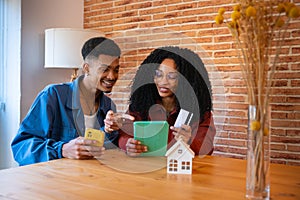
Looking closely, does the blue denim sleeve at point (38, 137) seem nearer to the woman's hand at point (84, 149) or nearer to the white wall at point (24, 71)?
the woman's hand at point (84, 149)

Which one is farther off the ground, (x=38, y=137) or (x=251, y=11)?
(x=251, y=11)

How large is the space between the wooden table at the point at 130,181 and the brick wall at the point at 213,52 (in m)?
1.04

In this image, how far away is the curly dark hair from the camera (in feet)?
6.90

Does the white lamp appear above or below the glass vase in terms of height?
above

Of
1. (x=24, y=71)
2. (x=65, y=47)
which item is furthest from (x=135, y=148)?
(x=24, y=71)

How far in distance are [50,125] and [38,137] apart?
8 cm

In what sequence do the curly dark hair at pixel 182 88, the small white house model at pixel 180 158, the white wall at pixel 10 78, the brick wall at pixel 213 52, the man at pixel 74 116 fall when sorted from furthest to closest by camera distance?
the white wall at pixel 10 78
the brick wall at pixel 213 52
the curly dark hair at pixel 182 88
the man at pixel 74 116
the small white house model at pixel 180 158

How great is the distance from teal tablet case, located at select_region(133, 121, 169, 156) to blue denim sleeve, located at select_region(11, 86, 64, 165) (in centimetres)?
37

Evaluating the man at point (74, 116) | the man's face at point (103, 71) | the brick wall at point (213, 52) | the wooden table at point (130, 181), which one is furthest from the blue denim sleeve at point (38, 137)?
the brick wall at point (213, 52)

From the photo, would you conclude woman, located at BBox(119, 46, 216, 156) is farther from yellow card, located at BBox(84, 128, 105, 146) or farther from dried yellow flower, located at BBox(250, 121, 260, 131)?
dried yellow flower, located at BBox(250, 121, 260, 131)

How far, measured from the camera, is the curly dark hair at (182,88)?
6.90 feet

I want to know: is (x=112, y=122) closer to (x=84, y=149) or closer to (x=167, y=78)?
(x=84, y=149)

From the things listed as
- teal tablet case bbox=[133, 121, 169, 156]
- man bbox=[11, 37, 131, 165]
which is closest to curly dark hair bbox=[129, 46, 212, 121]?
man bbox=[11, 37, 131, 165]

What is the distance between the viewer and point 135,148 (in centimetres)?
157
